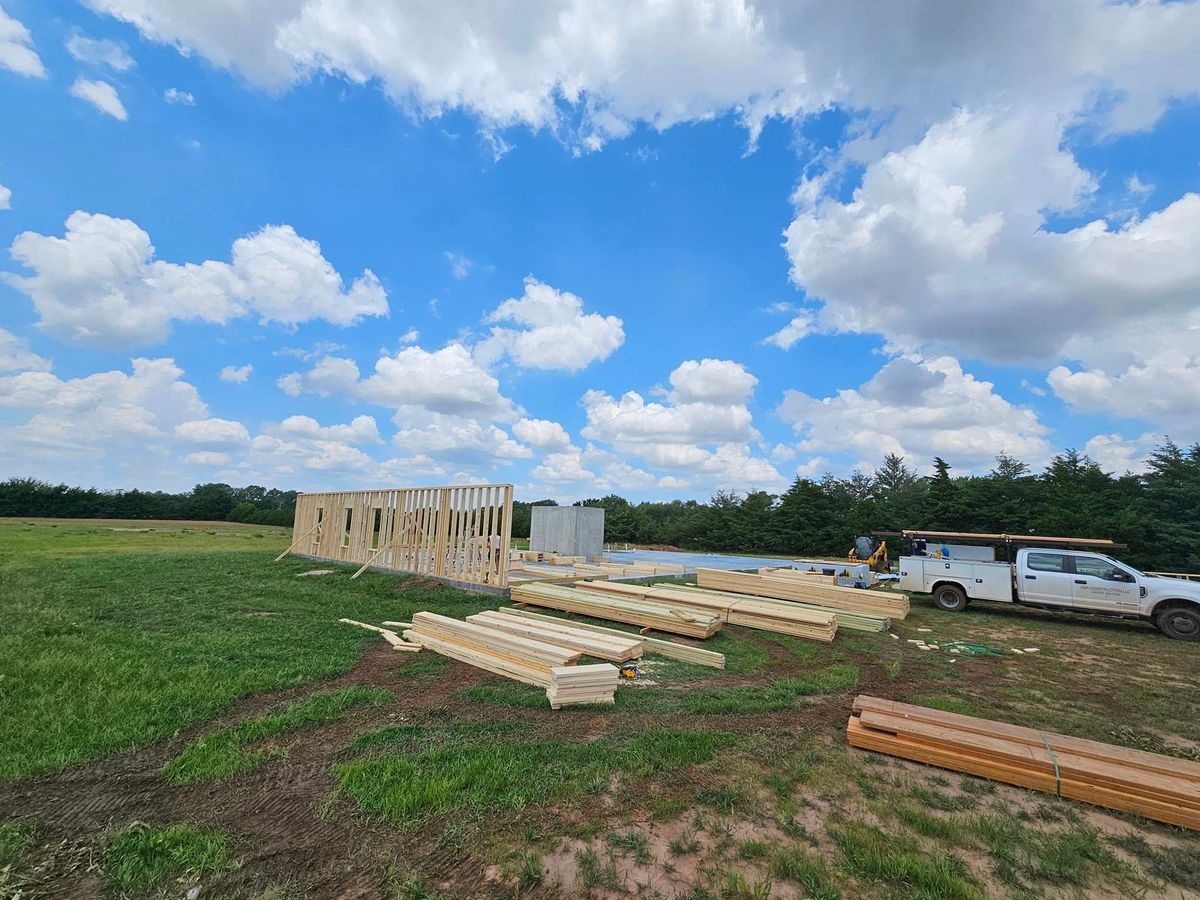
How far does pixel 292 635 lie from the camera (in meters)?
7.81

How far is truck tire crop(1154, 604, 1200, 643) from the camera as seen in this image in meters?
10.1

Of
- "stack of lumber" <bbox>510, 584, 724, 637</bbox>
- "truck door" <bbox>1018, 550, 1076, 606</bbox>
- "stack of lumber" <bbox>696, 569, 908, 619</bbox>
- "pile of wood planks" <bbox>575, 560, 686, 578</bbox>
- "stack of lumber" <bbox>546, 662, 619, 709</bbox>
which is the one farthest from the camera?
"pile of wood planks" <bbox>575, 560, 686, 578</bbox>

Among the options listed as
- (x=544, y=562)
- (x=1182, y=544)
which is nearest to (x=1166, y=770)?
(x=544, y=562)

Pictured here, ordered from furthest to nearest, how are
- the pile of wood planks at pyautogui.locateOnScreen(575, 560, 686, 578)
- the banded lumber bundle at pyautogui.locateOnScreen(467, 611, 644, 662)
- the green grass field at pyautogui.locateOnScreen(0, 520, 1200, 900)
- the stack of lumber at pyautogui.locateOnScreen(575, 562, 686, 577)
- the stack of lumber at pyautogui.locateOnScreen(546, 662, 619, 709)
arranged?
1. the stack of lumber at pyautogui.locateOnScreen(575, 562, 686, 577)
2. the pile of wood planks at pyautogui.locateOnScreen(575, 560, 686, 578)
3. the banded lumber bundle at pyautogui.locateOnScreen(467, 611, 644, 662)
4. the stack of lumber at pyautogui.locateOnScreen(546, 662, 619, 709)
5. the green grass field at pyautogui.locateOnScreen(0, 520, 1200, 900)

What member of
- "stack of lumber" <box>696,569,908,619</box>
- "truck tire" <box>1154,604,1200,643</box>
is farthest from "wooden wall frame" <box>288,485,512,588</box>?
"truck tire" <box>1154,604,1200,643</box>

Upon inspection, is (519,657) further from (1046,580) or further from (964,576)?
(1046,580)

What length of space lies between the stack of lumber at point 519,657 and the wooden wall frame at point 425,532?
12.5ft

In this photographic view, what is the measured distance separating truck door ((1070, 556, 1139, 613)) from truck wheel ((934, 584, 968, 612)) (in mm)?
2178

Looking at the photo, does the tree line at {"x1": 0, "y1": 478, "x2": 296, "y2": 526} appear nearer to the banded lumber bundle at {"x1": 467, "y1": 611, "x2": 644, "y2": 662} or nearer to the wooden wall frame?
the wooden wall frame

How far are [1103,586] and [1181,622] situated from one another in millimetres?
1222

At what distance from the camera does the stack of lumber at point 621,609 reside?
8586 millimetres

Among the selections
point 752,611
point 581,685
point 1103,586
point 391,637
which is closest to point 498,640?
point 581,685

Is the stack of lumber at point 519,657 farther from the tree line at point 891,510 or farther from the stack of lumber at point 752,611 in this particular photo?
the tree line at point 891,510

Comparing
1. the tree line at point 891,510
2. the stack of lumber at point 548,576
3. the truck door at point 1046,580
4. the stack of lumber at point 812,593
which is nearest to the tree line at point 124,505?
the tree line at point 891,510
